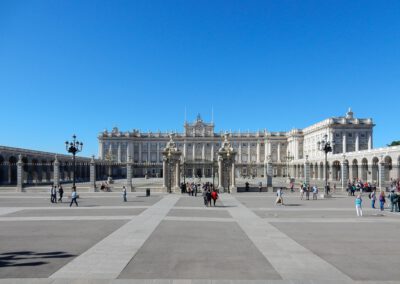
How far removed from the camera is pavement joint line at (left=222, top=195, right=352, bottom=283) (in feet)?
33.4

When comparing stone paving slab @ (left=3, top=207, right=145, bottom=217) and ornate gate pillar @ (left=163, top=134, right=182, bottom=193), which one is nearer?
stone paving slab @ (left=3, top=207, right=145, bottom=217)

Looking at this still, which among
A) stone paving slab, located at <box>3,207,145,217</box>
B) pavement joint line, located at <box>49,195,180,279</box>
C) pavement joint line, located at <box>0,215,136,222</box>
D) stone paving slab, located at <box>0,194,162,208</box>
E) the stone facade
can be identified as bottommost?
stone paving slab, located at <box>0,194,162,208</box>

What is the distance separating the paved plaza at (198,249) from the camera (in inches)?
397

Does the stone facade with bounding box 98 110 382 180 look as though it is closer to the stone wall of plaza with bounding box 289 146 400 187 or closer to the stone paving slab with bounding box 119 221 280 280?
the stone wall of plaza with bounding box 289 146 400 187

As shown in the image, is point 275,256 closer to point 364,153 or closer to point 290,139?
point 364,153

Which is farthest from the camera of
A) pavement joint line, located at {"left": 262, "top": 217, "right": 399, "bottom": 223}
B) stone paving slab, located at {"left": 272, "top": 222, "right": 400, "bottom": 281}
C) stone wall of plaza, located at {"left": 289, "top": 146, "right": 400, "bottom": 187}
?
stone wall of plaza, located at {"left": 289, "top": 146, "right": 400, "bottom": 187}

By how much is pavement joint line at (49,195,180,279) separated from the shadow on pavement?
0.88m

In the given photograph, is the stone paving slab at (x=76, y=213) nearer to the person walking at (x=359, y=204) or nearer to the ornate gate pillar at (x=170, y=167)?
the person walking at (x=359, y=204)

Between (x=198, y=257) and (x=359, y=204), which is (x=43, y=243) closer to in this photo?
(x=198, y=257)

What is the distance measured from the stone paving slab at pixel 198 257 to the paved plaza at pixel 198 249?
0.09 feet

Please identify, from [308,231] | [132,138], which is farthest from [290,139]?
[308,231]

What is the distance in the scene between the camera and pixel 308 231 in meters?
Result: 17.0

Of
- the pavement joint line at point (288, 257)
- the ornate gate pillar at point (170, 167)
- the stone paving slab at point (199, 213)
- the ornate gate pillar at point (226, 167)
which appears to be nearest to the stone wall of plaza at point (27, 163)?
the ornate gate pillar at point (170, 167)

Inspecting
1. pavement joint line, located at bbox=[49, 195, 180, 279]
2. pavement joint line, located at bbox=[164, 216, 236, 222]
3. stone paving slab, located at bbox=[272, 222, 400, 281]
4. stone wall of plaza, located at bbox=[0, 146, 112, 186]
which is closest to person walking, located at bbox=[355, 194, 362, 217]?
stone paving slab, located at bbox=[272, 222, 400, 281]
